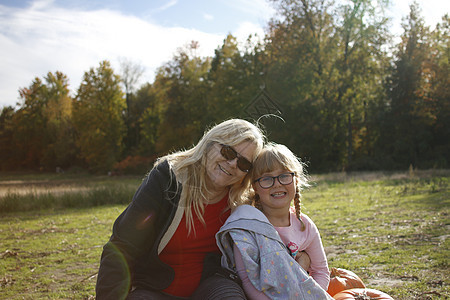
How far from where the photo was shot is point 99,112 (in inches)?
1756

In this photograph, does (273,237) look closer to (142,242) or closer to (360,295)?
(142,242)

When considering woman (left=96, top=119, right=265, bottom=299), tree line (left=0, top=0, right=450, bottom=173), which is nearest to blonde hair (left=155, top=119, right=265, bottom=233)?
woman (left=96, top=119, right=265, bottom=299)

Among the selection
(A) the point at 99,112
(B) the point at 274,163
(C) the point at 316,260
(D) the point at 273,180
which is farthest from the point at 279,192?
(A) the point at 99,112

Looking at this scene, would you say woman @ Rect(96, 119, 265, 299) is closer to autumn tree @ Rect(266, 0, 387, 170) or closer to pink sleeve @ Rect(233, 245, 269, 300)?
pink sleeve @ Rect(233, 245, 269, 300)

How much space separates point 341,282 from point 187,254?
1.69 metres

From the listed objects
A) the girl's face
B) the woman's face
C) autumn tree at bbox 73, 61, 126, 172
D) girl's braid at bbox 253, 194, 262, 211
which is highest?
autumn tree at bbox 73, 61, 126, 172

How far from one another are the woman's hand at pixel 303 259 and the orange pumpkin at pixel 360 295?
1.99ft

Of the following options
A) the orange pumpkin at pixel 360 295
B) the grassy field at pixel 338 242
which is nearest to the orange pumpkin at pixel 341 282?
the orange pumpkin at pixel 360 295

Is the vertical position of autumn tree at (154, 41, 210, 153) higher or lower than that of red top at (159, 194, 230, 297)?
higher

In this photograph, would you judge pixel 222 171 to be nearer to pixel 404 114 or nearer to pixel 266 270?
pixel 266 270

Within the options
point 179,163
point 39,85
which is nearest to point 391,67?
point 179,163

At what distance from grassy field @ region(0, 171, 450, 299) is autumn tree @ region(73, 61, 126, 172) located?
105 feet

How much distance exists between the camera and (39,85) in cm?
5294

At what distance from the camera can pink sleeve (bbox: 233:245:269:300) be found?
2.61 m
